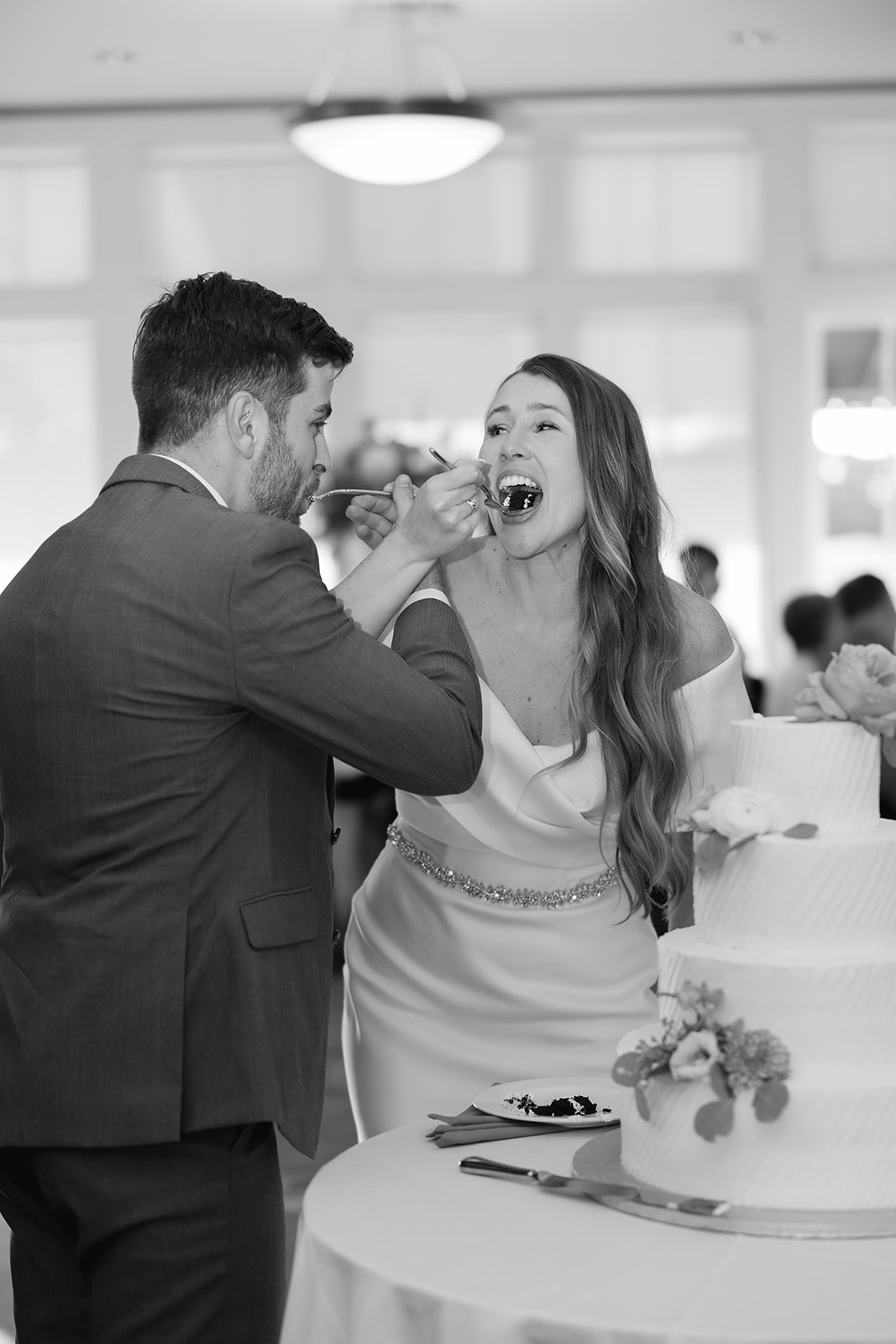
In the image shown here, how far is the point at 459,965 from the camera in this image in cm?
267

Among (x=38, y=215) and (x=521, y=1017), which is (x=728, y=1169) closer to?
(x=521, y=1017)

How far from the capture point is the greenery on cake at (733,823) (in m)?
1.73

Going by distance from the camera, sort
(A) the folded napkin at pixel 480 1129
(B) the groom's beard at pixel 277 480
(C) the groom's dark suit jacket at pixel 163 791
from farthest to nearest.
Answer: (B) the groom's beard at pixel 277 480 → (A) the folded napkin at pixel 480 1129 → (C) the groom's dark suit jacket at pixel 163 791

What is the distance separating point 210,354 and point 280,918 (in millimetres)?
698

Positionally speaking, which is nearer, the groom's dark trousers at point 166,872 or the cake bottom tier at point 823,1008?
the cake bottom tier at point 823,1008

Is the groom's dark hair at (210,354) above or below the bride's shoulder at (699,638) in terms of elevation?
above

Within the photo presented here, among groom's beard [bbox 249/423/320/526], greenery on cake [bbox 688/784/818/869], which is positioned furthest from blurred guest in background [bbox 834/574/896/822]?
greenery on cake [bbox 688/784/818/869]

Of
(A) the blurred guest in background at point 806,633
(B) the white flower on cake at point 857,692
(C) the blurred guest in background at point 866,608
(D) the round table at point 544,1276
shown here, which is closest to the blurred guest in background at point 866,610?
(C) the blurred guest in background at point 866,608

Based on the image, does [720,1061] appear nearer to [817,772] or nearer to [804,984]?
[804,984]

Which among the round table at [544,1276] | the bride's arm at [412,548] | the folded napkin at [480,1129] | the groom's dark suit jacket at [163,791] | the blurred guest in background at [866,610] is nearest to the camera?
the round table at [544,1276]

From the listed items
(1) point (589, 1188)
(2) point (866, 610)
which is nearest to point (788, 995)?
(1) point (589, 1188)

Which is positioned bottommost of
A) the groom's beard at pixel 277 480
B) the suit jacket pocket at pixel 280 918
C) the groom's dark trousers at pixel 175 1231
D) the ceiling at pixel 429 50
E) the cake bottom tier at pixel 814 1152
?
the groom's dark trousers at pixel 175 1231

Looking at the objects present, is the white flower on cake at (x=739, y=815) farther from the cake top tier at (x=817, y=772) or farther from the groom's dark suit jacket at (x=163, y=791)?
the groom's dark suit jacket at (x=163, y=791)

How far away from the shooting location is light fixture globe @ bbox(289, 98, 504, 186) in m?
6.73
